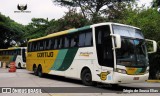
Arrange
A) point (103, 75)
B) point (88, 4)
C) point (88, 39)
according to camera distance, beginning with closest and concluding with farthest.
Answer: point (103, 75), point (88, 39), point (88, 4)

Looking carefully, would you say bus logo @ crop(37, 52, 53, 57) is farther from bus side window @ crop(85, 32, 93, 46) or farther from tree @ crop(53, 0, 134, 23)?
tree @ crop(53, 0, 134, 23)

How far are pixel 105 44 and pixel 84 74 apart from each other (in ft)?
8.43

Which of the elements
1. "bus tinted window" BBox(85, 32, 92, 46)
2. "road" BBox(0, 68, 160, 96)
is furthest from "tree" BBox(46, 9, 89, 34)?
"bus tinted window" BBox(85, 32, 92, 46)

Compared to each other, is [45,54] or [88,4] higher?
[88,4]

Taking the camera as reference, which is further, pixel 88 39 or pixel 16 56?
pixel 16 56

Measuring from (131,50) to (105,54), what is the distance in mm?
1233

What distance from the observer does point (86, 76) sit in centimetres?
1536

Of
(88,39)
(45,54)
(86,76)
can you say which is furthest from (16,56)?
(88,39)

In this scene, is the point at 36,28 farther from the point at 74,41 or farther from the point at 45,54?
the point at 74,41

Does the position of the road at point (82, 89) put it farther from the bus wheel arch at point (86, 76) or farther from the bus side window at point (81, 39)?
the bus side window at point (81, 39)

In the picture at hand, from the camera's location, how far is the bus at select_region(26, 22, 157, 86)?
13141mm

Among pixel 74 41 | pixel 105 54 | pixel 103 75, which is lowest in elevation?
pixel 103 75

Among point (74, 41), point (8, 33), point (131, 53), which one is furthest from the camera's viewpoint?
point (8, 33)

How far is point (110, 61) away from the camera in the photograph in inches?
526
